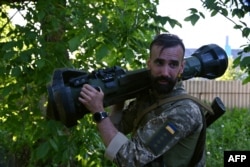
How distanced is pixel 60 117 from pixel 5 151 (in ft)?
8.93

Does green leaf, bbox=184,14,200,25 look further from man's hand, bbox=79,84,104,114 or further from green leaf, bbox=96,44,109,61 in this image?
man's hand, bbox=79,84,104,114

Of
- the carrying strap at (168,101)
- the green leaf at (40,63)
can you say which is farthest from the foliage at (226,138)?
the carrying strap at (168,101)

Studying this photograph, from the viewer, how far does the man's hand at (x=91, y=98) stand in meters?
1.96

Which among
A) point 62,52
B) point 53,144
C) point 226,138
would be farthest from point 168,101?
point 226,138

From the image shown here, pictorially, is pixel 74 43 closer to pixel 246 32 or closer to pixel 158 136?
pixel 158 136

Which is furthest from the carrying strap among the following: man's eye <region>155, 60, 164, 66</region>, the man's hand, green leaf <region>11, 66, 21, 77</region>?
green leaf <region>11, 66, 21, 77</region>

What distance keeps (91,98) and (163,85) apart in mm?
318

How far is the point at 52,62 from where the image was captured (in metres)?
2.89

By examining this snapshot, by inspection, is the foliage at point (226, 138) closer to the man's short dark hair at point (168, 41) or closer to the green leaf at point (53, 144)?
the green leaf at point (53, 144)

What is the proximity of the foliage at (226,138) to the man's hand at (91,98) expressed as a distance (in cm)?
367

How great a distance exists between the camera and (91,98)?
1.96 metres

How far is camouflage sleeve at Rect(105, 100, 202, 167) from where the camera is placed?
1.95 meters

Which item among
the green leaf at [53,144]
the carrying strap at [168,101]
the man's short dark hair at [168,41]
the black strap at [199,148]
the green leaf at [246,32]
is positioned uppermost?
the green leaf at [246,32]

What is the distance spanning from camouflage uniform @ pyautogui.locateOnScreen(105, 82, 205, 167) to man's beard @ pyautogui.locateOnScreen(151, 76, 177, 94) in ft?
0.21
